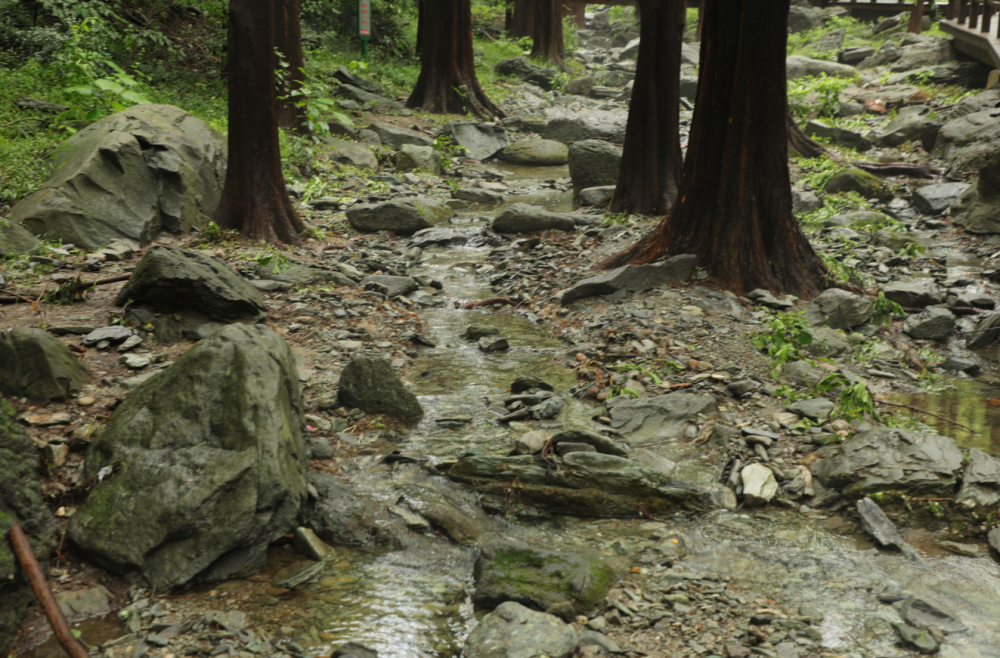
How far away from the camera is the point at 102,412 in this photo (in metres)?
4.45

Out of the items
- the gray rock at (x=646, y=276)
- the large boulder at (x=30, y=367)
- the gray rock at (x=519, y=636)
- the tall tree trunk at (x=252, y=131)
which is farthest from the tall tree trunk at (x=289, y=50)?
the gray rock at (x=519, y=636)

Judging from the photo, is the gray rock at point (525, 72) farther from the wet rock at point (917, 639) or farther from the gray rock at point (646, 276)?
the wet rock at point (917, 639)

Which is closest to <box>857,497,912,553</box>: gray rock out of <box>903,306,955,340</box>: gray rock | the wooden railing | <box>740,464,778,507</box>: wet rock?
<box>740,464,778,507</box>: wet rock

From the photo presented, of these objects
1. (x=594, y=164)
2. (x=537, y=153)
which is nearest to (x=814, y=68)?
(x=537, y=153)

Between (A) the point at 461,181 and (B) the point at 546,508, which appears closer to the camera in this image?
(B) the point at 546,508

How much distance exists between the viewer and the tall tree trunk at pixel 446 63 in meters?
16.5

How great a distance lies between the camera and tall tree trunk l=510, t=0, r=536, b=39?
26719 millimetres

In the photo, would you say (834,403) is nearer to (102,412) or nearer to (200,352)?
(200,352)

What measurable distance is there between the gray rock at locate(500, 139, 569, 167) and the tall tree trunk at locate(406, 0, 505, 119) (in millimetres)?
2221

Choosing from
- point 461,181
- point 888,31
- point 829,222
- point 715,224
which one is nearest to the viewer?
point 715,224

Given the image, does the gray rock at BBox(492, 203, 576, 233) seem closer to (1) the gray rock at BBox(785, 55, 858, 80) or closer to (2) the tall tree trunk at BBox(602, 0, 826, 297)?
(2) the tall tree trunk at BBox(602, 0, 826, 297)

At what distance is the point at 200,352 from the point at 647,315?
3.94 metres

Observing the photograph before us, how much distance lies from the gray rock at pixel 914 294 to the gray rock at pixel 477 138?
9.51m

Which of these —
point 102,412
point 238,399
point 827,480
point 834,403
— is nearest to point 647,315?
point 834,403
